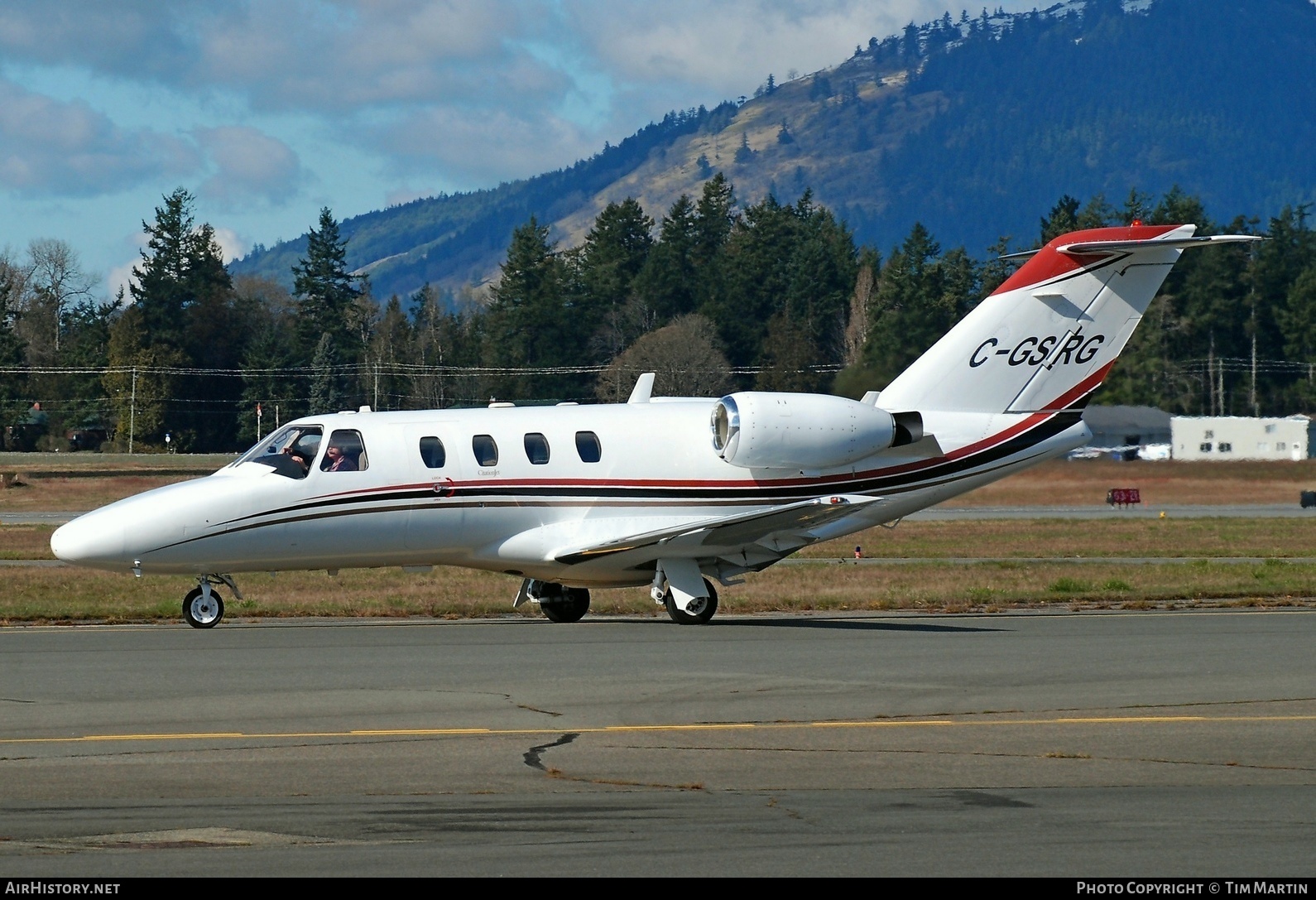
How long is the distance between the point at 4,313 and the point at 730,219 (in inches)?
2123

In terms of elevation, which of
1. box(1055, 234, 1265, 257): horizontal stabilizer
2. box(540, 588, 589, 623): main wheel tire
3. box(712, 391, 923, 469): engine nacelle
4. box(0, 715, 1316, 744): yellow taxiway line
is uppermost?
box(1055, 234, 1265, 257): horizontal stabilizer

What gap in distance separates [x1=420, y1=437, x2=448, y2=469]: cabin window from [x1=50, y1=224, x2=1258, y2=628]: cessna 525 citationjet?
0.9 inches

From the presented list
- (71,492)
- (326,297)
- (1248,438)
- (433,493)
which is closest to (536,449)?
(433,493)

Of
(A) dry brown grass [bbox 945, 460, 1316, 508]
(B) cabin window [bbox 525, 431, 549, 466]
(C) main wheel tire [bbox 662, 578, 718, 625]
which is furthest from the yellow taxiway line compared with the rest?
(A) dry brown grass [bbox 945, 460, 1316, 508]

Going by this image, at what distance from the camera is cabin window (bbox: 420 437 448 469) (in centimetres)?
2053

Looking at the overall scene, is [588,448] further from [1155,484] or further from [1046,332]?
[1155,484]

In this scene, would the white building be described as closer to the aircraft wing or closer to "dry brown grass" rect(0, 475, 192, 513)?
"dry brown grass" rect(0, 475, 192, 513)

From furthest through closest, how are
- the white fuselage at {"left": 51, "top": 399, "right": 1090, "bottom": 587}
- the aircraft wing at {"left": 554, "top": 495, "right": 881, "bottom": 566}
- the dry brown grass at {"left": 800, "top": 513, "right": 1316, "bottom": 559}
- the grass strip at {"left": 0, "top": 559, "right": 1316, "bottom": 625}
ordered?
the dry brown grass at {"left": 800, "top": 513, "right": 1316, "bottom": 559}
the grass strip at {"left": 0, "top": 559, "right": 1316, "bottom": 625}
the aircraft wing at {"left": 554, "top": 495, "right": 881, "bottom": 566}
the white fuselage at {"left": 51, "top": 399, "right": 1090, "bottom": 587}

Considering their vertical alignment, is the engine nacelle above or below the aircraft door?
above

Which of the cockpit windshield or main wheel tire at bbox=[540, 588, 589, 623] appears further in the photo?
main wheel tire at bbox=[540, 588, 589, 623]

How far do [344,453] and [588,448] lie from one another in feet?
10.4

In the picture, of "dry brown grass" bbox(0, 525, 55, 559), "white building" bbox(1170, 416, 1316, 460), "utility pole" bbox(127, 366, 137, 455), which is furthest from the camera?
"utility pole" bbox(127, 366, 137, 455)
